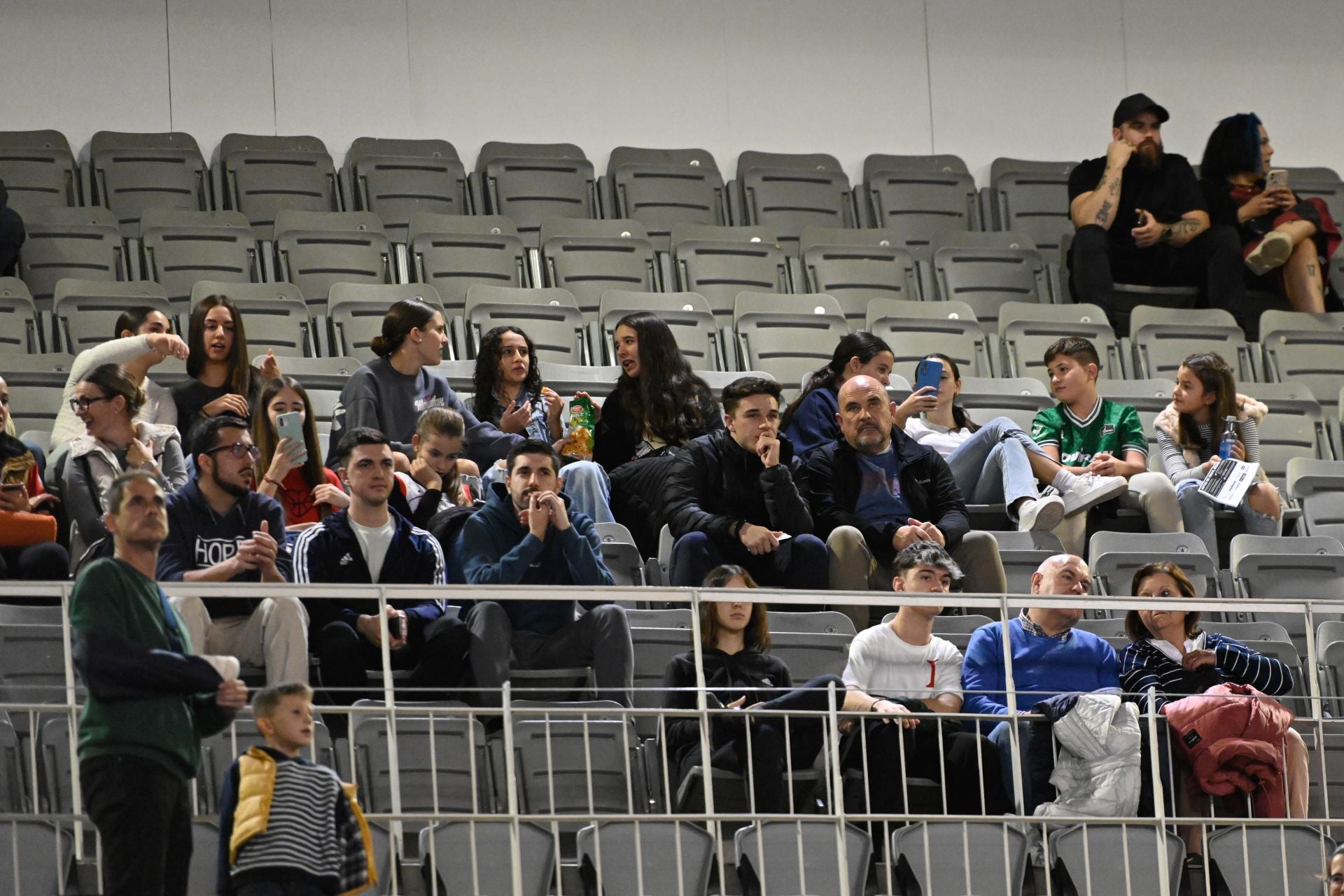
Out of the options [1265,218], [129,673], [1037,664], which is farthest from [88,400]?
[1265,218]

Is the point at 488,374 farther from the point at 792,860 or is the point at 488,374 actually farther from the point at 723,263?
the point at 792,860

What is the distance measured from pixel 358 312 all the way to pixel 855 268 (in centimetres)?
236

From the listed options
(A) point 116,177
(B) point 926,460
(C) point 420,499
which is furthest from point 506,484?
(A) point 116,177

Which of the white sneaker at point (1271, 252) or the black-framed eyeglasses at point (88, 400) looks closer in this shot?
the black-framed eyeglasses at point (88, 400)

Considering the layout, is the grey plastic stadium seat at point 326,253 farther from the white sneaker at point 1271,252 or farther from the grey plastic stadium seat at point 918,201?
the white sneaker at point 1271,252

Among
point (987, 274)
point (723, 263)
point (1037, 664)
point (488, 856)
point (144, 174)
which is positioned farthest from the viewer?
point (987, 274)

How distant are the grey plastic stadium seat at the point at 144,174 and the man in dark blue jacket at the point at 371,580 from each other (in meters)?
3.74

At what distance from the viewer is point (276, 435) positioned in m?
6.34

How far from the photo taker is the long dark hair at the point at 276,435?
6.23 m

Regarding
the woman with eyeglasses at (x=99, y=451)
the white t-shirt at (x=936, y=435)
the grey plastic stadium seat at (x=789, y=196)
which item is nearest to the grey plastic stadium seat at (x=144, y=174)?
the grey plastic stadium seat at (x=789, y=196)

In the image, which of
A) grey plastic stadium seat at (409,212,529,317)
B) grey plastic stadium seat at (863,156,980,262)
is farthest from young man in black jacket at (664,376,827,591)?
grey plastic stadium seat at (863,156,980,262)

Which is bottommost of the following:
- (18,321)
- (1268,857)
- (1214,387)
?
(1268,857)

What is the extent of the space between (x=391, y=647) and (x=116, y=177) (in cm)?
457

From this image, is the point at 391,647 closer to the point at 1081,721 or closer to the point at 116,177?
the point at 1081,721
